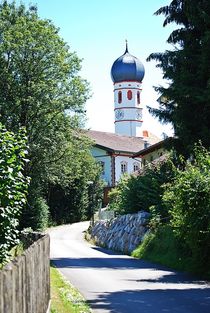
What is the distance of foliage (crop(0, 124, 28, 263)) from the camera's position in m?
9.62

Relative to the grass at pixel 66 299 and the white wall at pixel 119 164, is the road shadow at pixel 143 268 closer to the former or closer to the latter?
the grass at pixel 66 299

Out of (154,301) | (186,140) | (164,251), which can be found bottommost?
(154,301)

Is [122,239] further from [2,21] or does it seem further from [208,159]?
[2,21]

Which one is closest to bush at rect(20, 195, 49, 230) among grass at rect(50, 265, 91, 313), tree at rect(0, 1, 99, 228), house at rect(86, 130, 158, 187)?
tree at rect(0, 1, 99, 228)

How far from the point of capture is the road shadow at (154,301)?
1162 centimetres

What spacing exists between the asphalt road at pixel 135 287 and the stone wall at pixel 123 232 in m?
7.26

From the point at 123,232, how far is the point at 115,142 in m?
49.3

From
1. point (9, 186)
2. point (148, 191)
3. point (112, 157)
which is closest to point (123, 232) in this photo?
point (148, 191)

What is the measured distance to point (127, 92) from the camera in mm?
108500

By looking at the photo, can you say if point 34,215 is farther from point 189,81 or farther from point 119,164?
point 119,164

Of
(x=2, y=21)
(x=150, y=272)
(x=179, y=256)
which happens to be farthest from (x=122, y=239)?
(x=2, y=21)

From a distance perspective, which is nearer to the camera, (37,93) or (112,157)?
(37,93)

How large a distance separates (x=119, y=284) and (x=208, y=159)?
196 inches

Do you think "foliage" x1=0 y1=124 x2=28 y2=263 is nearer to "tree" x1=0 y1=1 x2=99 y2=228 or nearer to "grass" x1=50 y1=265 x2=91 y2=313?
"grass" x1=50 y1=265 x2=91 y2=313
